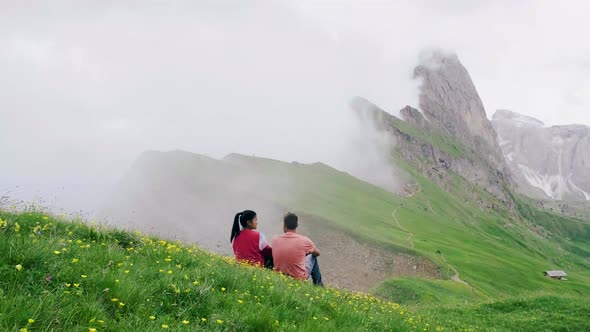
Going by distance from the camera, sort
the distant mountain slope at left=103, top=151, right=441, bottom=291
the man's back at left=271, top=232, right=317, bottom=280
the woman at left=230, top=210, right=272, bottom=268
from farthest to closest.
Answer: the distant mountain slope at left=103, top=151, right=441, bottom=291
the woman at left=230, top=210, right=272, bottom=268
the man's back at left=271, top=232, right=317, bottom=280

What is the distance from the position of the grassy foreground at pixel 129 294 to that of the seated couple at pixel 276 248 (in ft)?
18.4

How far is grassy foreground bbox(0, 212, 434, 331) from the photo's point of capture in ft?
17.8

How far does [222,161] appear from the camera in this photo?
12275 cm

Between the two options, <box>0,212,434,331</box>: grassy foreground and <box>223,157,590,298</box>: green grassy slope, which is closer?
<box>0,212,434,331</box>: grassy foreground

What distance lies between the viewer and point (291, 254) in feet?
51.9

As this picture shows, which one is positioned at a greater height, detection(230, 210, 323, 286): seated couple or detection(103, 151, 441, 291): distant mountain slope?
detection(230, 210, 323, 286): seated couple

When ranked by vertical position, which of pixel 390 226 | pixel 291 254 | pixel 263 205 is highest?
pixel 291 254

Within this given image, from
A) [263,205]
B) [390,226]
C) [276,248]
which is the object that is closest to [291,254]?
[276,248]

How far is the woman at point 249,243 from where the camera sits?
16.3m

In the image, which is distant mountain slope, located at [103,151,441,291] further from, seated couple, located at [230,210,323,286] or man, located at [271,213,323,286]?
man, located at [271,213,323,286]

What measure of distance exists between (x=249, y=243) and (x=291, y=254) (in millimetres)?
1657

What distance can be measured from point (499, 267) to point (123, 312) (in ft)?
372

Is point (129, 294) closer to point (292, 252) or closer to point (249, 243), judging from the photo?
point (292, 252)

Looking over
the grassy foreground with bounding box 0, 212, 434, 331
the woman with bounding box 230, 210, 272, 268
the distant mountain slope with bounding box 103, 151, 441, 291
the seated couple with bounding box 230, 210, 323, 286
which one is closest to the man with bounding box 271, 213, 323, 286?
the seated couple with bounding box 230, 210, 323, 286
